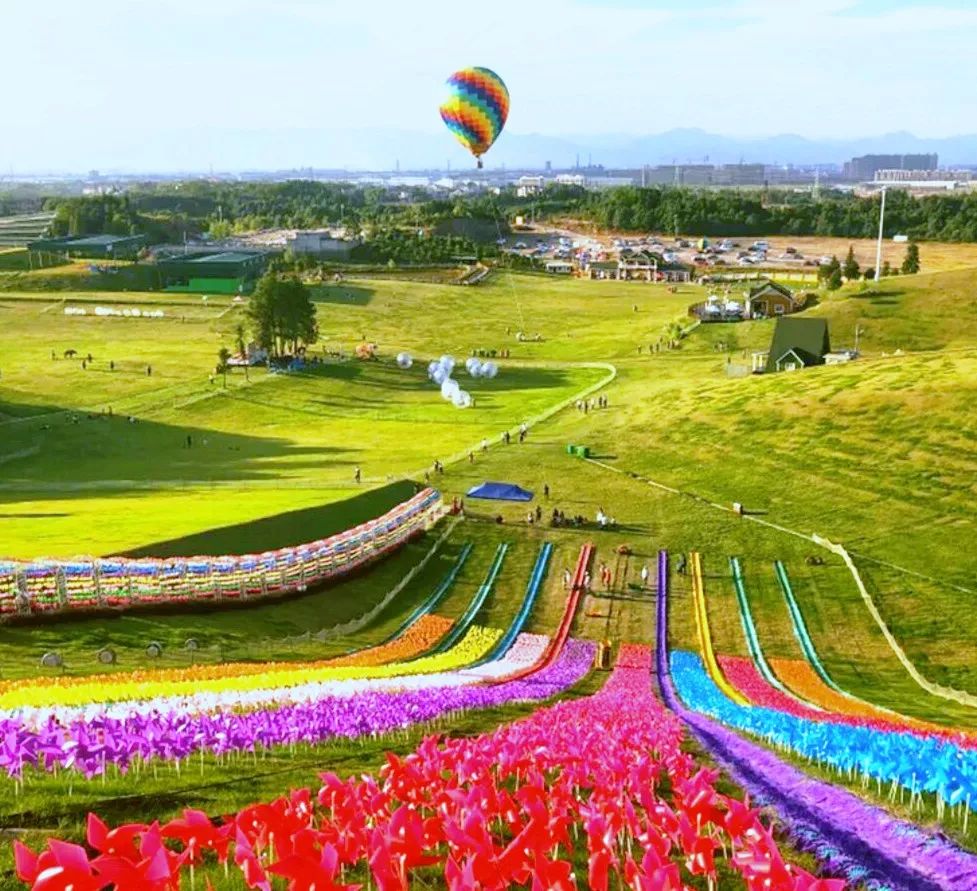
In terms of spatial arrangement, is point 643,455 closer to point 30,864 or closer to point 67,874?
point 30,864

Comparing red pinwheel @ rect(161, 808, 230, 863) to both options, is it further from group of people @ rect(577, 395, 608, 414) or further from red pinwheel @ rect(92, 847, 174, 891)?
group of people @ rect(577, 395, 608, 414)

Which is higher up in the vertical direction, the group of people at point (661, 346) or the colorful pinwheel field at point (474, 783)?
the colorful pinwheel field at point (474, 783)

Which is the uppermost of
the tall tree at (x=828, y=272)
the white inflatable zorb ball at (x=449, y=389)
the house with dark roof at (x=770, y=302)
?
the tall tree at (x=828, y=272)

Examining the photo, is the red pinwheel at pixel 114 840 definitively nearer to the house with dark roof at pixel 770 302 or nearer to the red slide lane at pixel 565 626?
the red slide lane at pixel 565 626

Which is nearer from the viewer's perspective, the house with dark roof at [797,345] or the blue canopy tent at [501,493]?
the blue canopy tent at [501,493]

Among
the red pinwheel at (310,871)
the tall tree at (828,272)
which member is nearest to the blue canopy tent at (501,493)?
the red pinwheel at (310,871)

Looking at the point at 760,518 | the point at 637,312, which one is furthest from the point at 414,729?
the point at 637,312

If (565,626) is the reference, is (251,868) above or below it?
above

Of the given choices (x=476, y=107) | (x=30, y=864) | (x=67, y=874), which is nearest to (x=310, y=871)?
(x=67, y=874)
